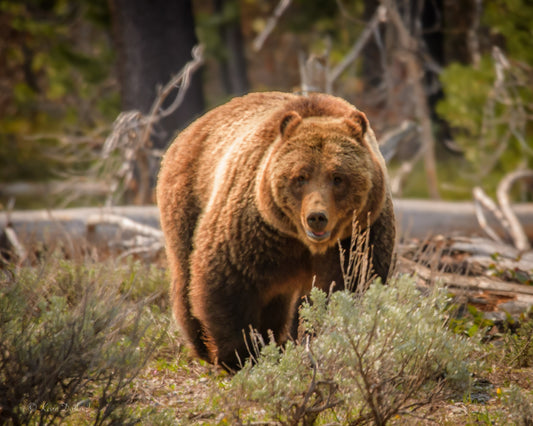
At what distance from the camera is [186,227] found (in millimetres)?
4797

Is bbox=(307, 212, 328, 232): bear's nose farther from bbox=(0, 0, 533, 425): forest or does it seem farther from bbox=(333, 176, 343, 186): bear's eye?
bbox=(0, 0, 533, 425): forest

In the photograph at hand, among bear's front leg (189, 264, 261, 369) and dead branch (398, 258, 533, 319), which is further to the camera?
dead branch (398, 258, 533, 319)

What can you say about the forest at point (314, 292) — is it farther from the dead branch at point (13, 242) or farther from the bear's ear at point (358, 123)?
the bear's ear at point (358, 123)

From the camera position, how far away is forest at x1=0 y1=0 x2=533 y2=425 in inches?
131

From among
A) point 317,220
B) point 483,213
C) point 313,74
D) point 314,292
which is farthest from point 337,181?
point 483,213

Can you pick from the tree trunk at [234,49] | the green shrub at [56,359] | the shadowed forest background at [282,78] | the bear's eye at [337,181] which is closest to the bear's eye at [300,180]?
the bear's eye at [337,181]

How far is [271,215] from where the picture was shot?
395 cm

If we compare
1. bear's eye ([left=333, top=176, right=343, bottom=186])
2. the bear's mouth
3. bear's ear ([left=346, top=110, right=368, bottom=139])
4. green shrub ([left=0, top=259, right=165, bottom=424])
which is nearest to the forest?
green shrub ([left=0, top=259, right=165, bottom=424])

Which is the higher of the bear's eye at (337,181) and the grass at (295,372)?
the bear's eye at (337,181)

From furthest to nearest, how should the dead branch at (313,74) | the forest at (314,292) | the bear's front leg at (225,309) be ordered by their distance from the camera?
the dead branch at (313,74) < the bear's front leg at (225,309) < the forest at (314,292)

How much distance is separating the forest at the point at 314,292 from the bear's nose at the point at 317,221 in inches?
15.5

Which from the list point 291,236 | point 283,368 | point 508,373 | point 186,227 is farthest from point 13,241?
point 508,373

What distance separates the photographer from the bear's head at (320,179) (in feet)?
12.3

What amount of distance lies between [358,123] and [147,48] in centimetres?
739
